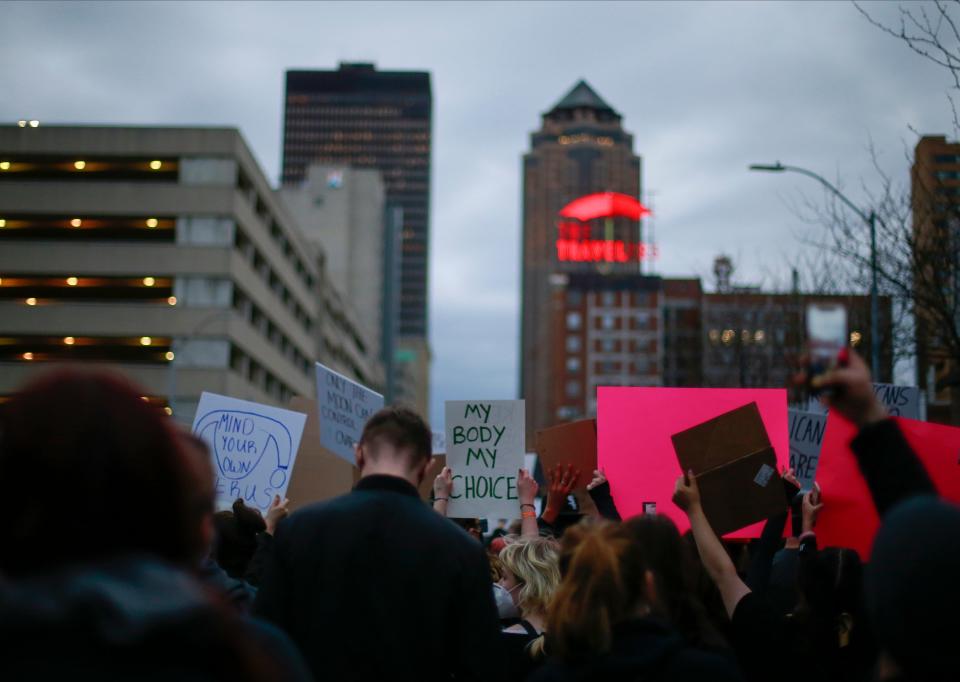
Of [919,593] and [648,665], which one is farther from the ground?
[919,593]

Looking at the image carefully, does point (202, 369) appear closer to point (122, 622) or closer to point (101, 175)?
point (101, 175)

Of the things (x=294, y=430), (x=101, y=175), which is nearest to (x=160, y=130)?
(x=101, y=175)

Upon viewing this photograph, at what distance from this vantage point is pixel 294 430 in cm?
762

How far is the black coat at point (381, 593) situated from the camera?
153 inches

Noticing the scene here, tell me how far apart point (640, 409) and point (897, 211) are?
40.0 feet

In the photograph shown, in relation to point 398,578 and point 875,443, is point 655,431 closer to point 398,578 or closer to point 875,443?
point 398,578

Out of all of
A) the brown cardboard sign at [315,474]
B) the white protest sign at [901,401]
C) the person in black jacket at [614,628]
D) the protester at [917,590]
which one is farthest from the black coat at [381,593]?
the white protest sign at [901,401]

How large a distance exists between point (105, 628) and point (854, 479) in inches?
189

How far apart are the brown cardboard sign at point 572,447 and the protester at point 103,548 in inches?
194

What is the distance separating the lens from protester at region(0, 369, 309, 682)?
1749 mm

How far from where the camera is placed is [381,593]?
3.91 m

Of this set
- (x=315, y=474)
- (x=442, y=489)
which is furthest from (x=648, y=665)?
(x=315, y=474)

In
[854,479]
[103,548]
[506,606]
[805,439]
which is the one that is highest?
[103,548]

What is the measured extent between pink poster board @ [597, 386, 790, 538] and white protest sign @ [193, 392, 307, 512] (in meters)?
2.24
